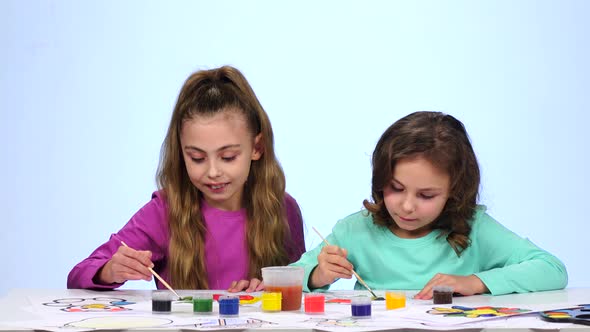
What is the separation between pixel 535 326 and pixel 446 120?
2.71 feet

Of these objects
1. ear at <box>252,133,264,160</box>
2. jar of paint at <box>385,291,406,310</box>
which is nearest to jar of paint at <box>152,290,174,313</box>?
jar of paint at <box>385,291,406,310</box>

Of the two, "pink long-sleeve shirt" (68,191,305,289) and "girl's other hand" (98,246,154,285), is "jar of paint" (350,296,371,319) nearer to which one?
"girl's other hand" (98,246,154,285)

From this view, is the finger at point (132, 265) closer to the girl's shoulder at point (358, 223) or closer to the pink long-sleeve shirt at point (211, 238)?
the pink long-sleeve shirt at point (211, 238)

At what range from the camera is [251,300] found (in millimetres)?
1764

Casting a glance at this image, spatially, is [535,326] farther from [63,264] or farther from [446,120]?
[63,264]

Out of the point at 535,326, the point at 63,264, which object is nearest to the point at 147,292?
the point at 535,326

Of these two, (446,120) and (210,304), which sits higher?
(446,120)

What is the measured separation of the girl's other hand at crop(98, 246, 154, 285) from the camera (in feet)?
6.15

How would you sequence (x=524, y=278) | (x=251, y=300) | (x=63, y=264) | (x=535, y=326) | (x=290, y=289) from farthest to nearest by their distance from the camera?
(x=63, y=264), (x=524, y=278), (x=251, y=300), (x=290, y=289), (x=535, y=326)

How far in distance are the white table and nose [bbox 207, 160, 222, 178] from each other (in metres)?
0.34

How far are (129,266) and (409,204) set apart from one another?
60 centimetres

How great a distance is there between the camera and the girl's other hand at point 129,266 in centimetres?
187

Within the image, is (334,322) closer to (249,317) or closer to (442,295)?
(249,317)

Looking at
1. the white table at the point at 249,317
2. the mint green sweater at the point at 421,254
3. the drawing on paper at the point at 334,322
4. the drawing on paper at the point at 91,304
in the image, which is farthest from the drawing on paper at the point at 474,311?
the drawing on paper at the point at 91,304
